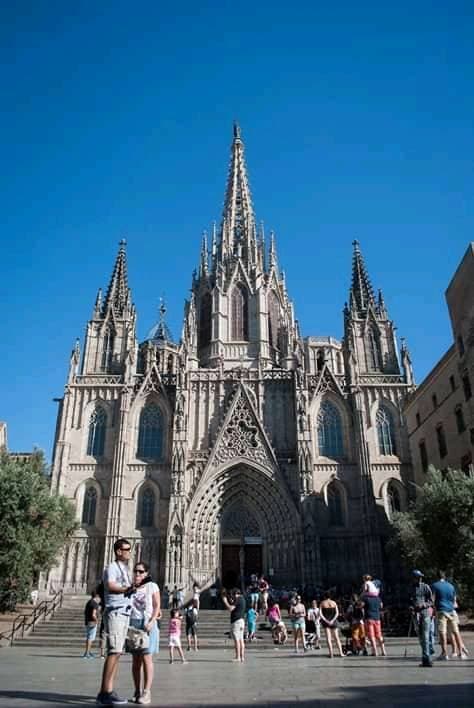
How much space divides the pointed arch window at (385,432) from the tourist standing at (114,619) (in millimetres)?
32308

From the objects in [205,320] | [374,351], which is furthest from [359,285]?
[205,320]

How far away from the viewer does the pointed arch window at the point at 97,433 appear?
3719 centimetres

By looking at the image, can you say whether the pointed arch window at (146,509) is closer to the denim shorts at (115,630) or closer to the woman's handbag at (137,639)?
the woman's handbag at (137,639)

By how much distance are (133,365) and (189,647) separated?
24635mm

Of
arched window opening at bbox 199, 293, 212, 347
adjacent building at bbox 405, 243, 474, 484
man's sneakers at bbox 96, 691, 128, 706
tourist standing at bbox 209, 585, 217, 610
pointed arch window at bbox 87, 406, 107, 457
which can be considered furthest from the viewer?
arched window opening at bbox 199, 293, 212, 347

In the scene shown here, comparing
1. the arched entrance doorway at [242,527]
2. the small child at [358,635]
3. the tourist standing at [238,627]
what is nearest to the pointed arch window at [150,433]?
the arched entrance doorway at [242,527]

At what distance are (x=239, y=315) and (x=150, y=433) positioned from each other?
12.8 metres

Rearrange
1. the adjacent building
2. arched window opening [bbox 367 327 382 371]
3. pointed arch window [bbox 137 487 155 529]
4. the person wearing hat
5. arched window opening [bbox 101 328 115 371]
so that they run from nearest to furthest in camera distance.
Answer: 1. the person wearing hat
2. the adjacent building
3. pointed arch window [bbox 137 487 155 529]
4. arched window opening [bbox 367 327 382 371]
5. arched window opening [bbox 101 328 115 371]

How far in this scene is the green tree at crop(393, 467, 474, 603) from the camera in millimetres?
20125

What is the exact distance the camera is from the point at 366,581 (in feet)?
41.8

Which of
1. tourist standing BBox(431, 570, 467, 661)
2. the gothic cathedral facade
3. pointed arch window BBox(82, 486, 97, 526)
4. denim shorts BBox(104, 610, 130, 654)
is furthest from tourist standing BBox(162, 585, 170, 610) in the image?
denim shorts BBox(104, 610, 130, 654)

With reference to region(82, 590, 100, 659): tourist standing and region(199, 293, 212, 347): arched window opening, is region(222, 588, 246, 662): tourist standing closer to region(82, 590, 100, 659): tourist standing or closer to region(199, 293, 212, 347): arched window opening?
region(82, 590, 100, 659): tourist standing

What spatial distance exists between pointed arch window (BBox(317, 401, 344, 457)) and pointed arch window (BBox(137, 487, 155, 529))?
11.8 m

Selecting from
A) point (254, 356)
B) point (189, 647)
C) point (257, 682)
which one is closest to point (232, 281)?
point (254, 356)
